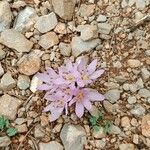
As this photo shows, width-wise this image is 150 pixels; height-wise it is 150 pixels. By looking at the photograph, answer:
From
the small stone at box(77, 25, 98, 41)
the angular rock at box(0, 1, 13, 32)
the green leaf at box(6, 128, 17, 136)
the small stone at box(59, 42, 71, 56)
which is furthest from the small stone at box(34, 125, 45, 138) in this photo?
the angular rock at box(0, 1, 13, 32)

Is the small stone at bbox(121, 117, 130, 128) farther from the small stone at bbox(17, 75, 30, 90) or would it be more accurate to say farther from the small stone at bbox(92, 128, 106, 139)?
the small stone at bbox(17, 75, 30, 90)

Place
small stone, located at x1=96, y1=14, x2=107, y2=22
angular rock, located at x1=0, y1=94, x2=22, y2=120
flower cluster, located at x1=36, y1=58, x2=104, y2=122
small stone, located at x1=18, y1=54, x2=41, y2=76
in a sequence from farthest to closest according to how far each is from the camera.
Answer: small stone, located at x1=96, y1=14, x2=107, y2=22 < small stone, located at x1=18, y1=54, x2=41, y2=76 < angular rock, located at x1=0, y1=94, x2=22, y2=120 < flower cluster, located at x1=36, y1=58, x2=104, y2=122

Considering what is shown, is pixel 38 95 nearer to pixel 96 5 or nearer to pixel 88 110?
pixel 88 110

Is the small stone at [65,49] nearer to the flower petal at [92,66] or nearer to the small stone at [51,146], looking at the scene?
the flower petal at [92,66]

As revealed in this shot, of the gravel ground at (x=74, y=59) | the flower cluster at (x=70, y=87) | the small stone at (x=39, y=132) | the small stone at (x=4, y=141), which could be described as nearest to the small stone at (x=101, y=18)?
the gravel ground at (x=74, y=59)

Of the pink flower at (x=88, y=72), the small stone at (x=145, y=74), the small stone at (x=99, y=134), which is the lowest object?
the small stone at (x=99, y=134)

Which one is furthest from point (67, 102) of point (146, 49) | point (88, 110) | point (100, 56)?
point (146, 49)
